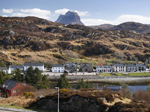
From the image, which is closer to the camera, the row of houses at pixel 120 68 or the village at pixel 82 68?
the village at pixel 82 68

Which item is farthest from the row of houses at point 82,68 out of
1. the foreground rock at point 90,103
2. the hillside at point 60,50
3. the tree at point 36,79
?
the foreground rock at point 90,103

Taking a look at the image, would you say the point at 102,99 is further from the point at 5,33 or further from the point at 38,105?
the point at 5,33

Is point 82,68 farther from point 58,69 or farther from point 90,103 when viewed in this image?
point 90,103

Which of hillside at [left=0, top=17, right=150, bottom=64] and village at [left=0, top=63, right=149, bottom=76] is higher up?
hillside at [left=0, top=17, right=150, bottom=64]

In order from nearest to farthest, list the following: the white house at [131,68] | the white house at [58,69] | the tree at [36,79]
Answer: the tree at [36,79]
the white house at [58,69]
the white house at [131,68]

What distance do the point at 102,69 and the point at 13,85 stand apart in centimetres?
4974

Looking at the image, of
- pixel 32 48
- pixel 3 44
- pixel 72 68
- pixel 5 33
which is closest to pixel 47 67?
pixel 72 68

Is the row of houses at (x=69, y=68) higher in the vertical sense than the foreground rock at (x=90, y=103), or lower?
lower

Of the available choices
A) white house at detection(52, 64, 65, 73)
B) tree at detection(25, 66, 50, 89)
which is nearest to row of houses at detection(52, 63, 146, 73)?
white house at detection(52, 64, 65, 73)

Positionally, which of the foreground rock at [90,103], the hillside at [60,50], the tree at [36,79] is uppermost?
the hillside at [60,50]

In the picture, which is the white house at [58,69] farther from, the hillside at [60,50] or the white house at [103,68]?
the white house at [103,68]

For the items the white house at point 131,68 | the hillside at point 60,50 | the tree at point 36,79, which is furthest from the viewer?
the hillside at point 60,50

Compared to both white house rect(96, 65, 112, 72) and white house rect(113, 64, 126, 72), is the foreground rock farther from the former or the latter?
white house rect(113, 64, 126, 72)

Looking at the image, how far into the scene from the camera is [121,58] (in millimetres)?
105688
